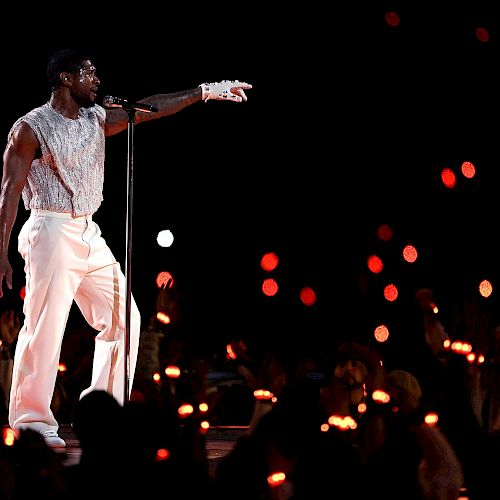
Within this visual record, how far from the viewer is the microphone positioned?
14.1 ft

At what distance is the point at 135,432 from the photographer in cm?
275

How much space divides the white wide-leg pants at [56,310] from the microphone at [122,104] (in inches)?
21.6

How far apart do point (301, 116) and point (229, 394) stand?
2386mm

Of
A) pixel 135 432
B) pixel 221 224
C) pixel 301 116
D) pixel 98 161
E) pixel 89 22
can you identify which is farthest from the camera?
pixel 221 224

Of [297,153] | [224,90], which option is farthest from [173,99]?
[297,153]

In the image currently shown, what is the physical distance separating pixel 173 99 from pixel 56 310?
1.12m

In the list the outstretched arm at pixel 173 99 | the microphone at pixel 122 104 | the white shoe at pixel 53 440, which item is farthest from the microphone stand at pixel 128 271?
the outstretched arm at pixel 173 99

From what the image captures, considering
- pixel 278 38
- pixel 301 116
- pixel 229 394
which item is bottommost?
pixel 229 394

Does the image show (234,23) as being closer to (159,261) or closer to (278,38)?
(278,38)

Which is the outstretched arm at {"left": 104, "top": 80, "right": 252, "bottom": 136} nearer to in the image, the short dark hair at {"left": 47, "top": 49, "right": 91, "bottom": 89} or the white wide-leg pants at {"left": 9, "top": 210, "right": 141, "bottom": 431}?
the short dark hair at {"left": 47, "top": 49, "right": 91, "bottom": 89}

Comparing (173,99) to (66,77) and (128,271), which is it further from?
(128,271)

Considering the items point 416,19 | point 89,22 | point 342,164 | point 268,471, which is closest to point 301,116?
point 342,164

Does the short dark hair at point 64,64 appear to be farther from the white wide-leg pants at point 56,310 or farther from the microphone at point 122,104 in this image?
the white wide-leg pants at point 56,310

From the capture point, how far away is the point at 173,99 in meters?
4.88
